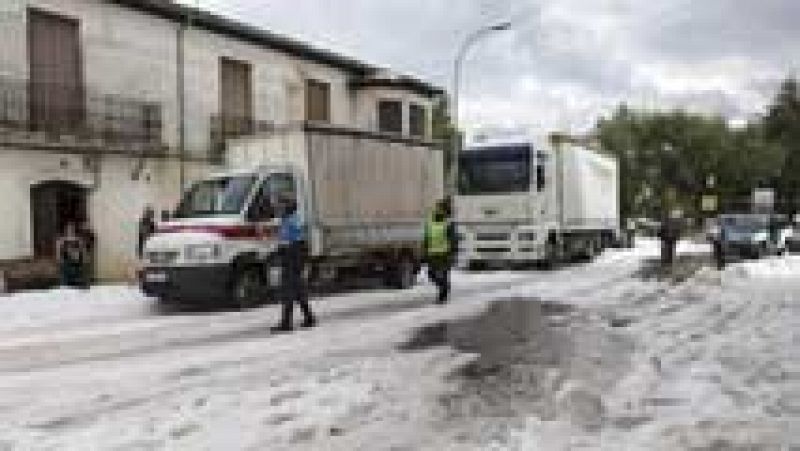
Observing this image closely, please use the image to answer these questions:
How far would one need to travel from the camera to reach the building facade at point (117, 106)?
22.8 m

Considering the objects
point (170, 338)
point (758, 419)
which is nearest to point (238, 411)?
point (758, 419)

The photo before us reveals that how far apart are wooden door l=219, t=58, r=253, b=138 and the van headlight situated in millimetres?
11772

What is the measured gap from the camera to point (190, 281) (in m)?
17.7

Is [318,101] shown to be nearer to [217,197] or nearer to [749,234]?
[749,234]

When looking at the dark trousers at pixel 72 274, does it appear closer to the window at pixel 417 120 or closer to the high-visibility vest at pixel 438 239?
the high-visibility vest at pixel 438 239

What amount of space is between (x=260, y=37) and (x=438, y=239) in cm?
1312

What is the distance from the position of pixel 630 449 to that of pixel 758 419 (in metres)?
1.06

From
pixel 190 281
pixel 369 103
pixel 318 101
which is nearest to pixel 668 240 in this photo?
pixel 318 101

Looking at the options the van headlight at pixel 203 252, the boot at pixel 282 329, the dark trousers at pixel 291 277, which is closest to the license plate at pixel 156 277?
the van headlight at pixel 203 252

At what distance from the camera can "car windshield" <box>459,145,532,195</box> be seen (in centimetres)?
2675

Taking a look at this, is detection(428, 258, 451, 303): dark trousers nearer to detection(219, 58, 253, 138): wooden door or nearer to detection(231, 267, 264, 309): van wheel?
detection(231, 267, 264, 309): van wheel

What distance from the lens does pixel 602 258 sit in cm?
3406

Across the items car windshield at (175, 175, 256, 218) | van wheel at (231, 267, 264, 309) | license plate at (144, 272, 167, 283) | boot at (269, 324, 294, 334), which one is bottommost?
boot at (269, 324, 294, 334)

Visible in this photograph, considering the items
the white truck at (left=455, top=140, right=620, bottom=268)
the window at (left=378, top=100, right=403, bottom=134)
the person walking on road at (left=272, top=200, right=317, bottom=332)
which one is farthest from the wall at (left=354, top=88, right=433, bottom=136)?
the person walking on road at (left=272, top=200, right=317, bottom=332)
